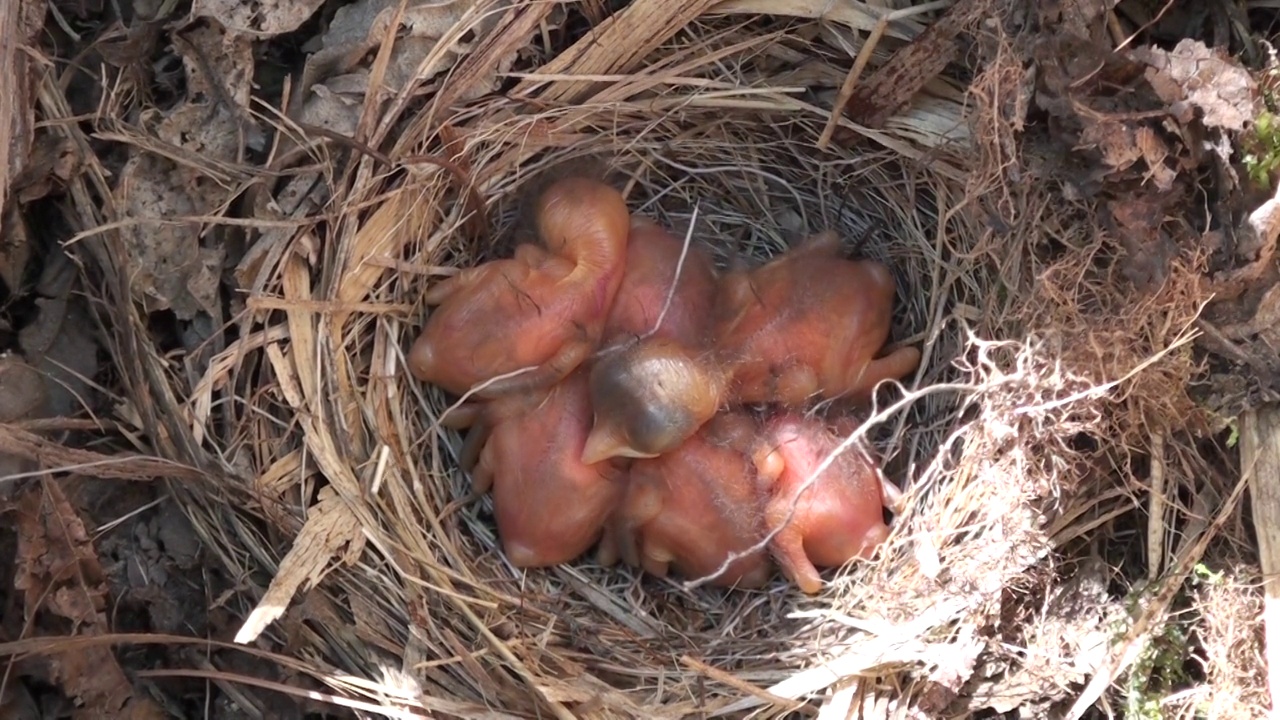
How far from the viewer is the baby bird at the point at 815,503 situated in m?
1.80

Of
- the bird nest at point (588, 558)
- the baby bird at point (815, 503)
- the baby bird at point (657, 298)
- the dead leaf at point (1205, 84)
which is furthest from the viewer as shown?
the baby bird at point (657, 298)

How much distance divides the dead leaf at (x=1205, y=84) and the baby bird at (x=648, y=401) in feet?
2.68

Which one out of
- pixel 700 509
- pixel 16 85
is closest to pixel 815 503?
pixel 700 509

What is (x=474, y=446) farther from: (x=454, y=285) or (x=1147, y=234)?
(x=1147, y=234)

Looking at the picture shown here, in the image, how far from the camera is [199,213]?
5.74ft

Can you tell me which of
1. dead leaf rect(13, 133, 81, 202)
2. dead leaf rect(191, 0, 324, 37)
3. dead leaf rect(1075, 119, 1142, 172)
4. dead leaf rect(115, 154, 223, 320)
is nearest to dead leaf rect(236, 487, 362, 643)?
dead leaf rect(115, 154, 223, 320)

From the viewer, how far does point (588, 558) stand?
6.47 feet

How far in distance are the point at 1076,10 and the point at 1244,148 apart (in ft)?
1.06

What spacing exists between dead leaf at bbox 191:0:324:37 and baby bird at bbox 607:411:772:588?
3.06 feet

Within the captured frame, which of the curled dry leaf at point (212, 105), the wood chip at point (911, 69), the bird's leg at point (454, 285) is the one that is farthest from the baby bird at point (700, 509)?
the curled dry leaf at point (212, 105)

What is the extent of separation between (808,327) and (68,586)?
1.25 metres

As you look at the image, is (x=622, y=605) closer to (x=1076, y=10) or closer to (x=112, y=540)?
(x=112, y=540)

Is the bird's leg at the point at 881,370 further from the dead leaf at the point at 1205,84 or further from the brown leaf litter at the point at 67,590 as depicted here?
the brown leaf litter at the point at 67,590

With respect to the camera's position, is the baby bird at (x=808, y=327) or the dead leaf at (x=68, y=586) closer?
the dead leaf at (x=68, y=586)
